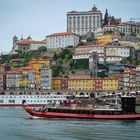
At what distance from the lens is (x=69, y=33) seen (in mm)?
120812

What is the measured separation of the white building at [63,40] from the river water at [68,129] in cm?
7399

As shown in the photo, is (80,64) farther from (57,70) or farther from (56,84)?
(56,84)

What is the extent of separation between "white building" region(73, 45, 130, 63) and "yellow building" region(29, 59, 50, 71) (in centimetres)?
554

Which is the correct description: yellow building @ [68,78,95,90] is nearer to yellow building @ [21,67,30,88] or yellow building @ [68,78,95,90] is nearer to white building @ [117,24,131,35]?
yellow building @ [21,67,30,88]

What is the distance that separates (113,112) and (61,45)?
7430 cm

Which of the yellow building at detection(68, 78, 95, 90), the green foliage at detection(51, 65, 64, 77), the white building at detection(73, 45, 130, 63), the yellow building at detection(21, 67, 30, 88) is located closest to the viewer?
the yellow building at detection(68, 78, 95, 90)

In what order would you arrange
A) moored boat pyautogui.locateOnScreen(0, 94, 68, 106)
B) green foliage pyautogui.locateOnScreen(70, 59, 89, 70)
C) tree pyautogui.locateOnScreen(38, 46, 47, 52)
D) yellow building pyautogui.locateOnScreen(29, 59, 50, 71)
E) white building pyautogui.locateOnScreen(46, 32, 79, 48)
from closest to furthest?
moored boat pyautogui.locateOnScreen(0, 94, 68, 106) < yellow building pyautogui.locateOnScreen(29, 59, 50, 71) < green foliage pyautogui.locateOnScreen(70, 59, 89, 70) < tree pyautogui.locateOnScreen(38, 46, 47, 52) < white building pyautogui.locateOnScreen(46, 32, 79, 48)

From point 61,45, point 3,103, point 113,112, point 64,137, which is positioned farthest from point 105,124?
point 61,45

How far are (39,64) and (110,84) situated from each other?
57.5ft

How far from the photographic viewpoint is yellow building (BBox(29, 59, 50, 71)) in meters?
106

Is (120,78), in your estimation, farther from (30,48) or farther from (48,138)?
(48,138)

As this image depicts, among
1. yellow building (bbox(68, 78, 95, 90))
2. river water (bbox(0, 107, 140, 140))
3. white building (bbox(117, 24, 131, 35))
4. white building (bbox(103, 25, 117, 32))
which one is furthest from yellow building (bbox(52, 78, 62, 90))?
river water (bbox(0, 107, 140, 140))

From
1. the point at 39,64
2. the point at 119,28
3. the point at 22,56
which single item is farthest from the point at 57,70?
the point at 119,28

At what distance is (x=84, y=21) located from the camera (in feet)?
433
